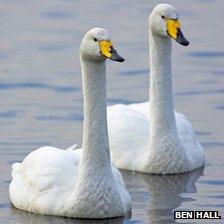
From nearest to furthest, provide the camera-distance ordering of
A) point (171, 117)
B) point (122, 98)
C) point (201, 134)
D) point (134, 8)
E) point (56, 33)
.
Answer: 1. point (171, 117)
2. point (201, 134)
3. point (122, 98)
4. point (56, 33)
5. point (134, 8)

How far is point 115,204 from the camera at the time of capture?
1605cm

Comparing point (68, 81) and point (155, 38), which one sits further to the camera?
point (68, 81)

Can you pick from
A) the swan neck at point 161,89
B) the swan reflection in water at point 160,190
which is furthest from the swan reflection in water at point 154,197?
the swan neck at point 161,89

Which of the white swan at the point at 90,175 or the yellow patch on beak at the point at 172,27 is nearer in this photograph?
the white swan at the point at 90,175

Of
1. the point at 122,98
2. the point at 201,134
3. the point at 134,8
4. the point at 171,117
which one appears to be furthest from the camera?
the point at 134,8

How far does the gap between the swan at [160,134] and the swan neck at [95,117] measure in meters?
2.16

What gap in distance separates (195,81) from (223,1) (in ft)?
25.3

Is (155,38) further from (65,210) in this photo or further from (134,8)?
(134,8)

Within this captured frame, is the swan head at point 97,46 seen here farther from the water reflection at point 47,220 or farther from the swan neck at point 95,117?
the water reflection at point 47,220

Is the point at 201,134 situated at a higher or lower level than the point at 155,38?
lower

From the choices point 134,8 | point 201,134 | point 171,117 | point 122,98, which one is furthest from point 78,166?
point 134,8

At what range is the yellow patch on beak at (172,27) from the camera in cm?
→ 1814

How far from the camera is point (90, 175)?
52.8ft

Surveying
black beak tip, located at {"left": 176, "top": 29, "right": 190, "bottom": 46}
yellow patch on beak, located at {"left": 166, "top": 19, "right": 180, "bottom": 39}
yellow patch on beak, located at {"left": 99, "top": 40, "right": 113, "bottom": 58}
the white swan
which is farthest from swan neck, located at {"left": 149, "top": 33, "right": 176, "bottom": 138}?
yellow patch on beak, located at {"left": 99, "top": 40, "right": 113, "bottom": 58}
